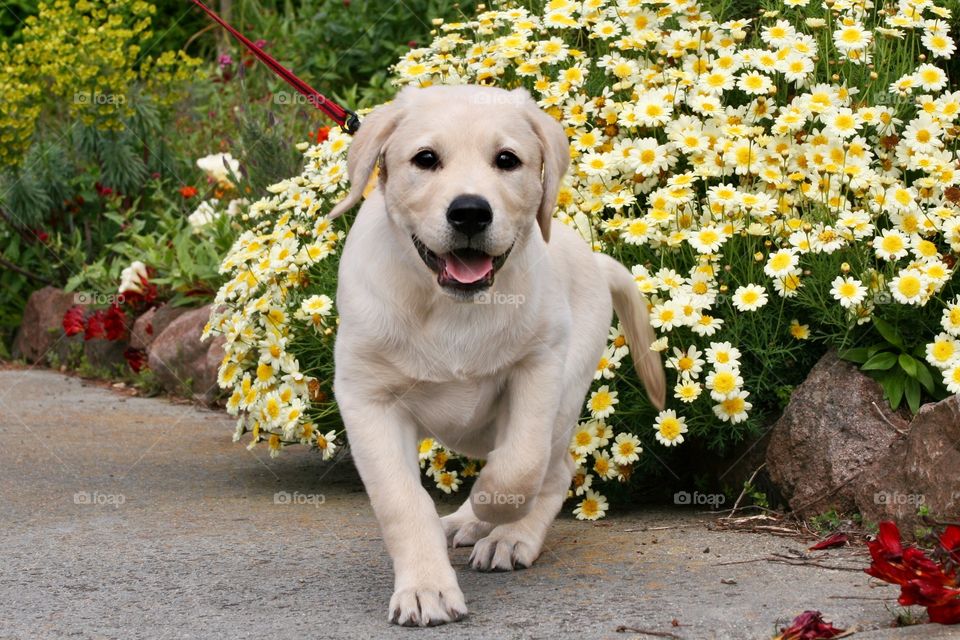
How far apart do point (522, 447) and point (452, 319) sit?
39 centimetres

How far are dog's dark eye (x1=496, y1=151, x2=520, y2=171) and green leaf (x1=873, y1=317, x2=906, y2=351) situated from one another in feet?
4.42

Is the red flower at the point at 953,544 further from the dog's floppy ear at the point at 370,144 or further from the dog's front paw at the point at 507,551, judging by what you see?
the dog's floppy ear at the point at 370,144

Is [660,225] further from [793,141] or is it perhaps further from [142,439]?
[142,439]

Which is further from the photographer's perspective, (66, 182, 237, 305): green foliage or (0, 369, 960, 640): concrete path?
(66, 182, 237, 305): green foliage

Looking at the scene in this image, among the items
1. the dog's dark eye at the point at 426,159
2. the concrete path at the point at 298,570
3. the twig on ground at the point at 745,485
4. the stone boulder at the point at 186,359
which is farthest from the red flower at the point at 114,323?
the dog's dark eye at the point at 426,159

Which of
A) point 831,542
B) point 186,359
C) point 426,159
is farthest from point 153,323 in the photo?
point 831,542

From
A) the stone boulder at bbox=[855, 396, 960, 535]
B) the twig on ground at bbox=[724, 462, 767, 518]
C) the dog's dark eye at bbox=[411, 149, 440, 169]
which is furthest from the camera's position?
the twig on ground at bbox=[724, 462, 767, 518]

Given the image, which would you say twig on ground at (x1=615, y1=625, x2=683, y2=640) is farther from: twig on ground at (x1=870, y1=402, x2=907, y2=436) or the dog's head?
twig on ground at (x1=870, y1=402, x2=907, y2=436)

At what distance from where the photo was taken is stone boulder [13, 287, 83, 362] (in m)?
8.11

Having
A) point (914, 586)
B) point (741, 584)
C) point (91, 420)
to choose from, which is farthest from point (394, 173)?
point (91, 420)

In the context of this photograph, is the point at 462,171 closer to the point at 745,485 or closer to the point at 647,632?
the point at 647,632

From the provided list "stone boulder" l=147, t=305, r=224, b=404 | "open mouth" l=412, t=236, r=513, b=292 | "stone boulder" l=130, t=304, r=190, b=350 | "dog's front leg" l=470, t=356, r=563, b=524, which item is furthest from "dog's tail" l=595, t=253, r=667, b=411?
"stone boulder" l=130, t=304, r=190, b=350

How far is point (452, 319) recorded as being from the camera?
11.2ft

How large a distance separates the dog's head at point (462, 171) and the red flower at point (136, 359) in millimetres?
4060
